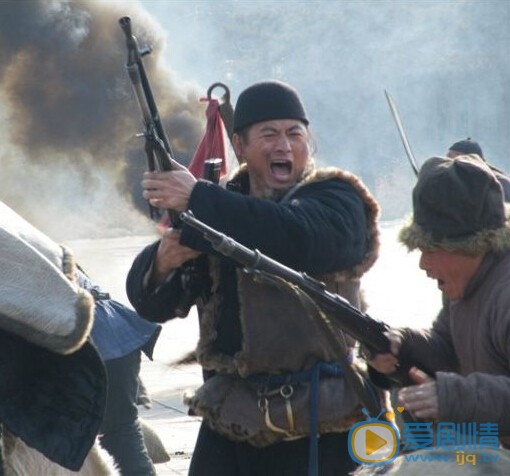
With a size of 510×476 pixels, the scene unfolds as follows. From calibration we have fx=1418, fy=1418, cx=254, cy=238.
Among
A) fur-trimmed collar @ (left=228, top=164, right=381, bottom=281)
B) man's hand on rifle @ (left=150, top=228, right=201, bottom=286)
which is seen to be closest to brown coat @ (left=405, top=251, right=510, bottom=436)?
fur-trimmed collar @ (left=228, top=164, right=381, bottom=281)

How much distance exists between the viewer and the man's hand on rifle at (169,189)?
14.0 feet

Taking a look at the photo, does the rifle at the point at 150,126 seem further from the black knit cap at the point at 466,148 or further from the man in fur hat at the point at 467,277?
the black knit cap at the point at 466,148

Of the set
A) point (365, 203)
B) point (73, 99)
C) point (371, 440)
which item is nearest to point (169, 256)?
point (365, 203)

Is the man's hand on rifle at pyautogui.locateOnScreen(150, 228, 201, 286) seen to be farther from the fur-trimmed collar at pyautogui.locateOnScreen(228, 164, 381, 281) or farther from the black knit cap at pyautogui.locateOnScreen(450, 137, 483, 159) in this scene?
the black knit cap at pyautogui.locateOnScreen(450, 137, 483, 159)

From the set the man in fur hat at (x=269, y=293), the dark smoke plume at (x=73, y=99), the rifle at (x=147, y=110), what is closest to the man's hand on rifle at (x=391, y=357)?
the man in fur hat at (x=269, y=293)

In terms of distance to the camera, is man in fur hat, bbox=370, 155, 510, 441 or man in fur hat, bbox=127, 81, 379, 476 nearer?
man in fur hat, bbox=370, 155, 510, 441

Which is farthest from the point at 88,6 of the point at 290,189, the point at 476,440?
the point at 476,440

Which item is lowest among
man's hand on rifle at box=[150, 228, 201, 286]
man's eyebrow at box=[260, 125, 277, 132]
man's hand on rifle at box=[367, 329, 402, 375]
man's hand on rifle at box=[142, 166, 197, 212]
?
man's hand on rifle at box=[367, 329, 402, 375]

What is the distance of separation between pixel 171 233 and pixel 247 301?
32 cm

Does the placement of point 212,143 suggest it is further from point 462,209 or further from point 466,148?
point 462,209

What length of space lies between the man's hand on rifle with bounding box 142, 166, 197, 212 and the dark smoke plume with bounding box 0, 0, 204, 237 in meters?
13.3

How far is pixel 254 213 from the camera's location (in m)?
4.25

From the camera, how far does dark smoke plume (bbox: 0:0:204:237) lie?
1839 centimetres

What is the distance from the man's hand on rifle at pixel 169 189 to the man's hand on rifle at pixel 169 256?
112 mm
